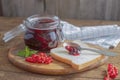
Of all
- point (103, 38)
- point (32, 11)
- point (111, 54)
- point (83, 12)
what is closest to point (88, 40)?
point (103, 38)

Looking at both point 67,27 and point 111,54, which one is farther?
point 67,27

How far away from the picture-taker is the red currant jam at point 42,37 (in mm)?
872

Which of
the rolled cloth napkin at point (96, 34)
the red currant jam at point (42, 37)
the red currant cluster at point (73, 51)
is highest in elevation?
the red currant jam at point (42, 37)

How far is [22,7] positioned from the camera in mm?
1390

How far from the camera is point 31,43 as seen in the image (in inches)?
35.2

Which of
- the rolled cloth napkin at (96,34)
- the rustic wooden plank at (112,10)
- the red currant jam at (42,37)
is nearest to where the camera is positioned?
the red currant jam at (42,37)

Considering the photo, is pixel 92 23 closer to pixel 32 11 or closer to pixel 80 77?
pixel 32 11

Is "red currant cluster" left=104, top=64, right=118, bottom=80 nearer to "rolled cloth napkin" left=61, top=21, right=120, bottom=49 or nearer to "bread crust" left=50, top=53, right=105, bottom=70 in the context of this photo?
"bread crust" left=50, top=53, right=105, bottom=70

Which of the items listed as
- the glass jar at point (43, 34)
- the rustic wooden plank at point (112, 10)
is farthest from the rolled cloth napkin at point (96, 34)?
the rustic wooden plank at point (112, 10)

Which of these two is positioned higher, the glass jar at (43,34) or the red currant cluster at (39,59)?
the glass jar at (43,34)

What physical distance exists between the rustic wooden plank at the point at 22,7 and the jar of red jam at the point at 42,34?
1.51 ft

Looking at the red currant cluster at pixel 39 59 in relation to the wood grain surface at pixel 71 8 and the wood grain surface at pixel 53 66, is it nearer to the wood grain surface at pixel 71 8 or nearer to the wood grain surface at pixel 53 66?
the wood grain surface at pixel 53 66

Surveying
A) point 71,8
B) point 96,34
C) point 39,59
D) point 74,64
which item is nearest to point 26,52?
point 39,59

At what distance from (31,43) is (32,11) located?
0.52m
